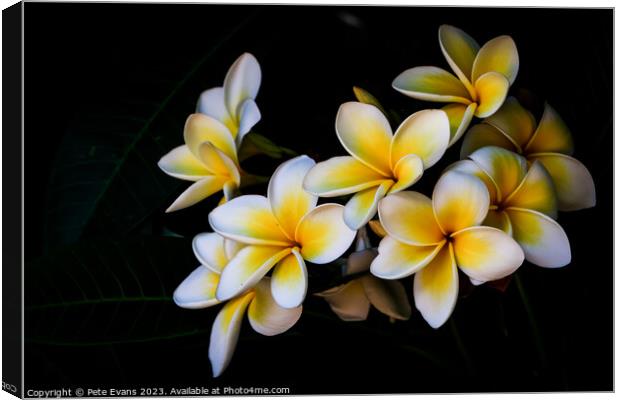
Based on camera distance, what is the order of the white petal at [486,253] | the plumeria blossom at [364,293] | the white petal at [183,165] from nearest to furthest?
the white petal at [486,253] → the plumeria blossom at [364,293] → the white petal at [183,165]

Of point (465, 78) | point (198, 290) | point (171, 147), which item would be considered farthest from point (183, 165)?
point (465, 78)

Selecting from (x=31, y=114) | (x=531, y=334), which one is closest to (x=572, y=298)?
(x=531, y=334)

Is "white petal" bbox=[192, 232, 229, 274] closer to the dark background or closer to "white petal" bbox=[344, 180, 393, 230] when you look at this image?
the dark background

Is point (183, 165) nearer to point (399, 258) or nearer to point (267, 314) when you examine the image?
point (267, 314)

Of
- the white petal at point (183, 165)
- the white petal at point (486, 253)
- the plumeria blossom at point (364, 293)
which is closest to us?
the white petal at point (486, 253)

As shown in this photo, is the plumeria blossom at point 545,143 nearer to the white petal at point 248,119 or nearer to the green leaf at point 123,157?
the white petal at point 248,119

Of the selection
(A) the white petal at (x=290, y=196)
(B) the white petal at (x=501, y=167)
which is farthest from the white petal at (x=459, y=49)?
(A) the white petal at (x=290, y=196)

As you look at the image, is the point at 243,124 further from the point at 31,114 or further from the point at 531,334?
the point at 531,334

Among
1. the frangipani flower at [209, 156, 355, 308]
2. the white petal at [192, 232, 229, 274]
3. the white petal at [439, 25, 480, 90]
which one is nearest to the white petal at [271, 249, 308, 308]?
the frangipani flower at [209, 156, 355, 308]
